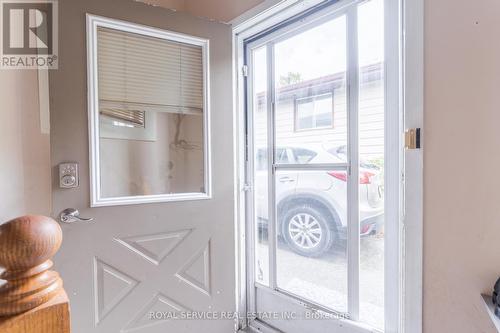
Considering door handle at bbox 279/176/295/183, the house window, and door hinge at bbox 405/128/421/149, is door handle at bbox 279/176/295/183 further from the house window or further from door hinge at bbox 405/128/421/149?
door hinge at bbox 405/128/421/149

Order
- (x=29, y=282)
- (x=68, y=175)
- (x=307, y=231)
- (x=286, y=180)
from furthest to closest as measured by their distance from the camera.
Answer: (x=286, y=180) → (x=307, y=231) → (x=68, y=175) → (x=29, y=282)

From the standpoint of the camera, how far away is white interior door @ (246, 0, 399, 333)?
1.37 m

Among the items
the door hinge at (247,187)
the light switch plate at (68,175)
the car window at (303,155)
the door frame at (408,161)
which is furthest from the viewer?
the door hinge at (247,187)

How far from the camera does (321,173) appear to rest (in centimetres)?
160

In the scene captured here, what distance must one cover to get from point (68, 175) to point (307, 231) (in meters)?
1.34

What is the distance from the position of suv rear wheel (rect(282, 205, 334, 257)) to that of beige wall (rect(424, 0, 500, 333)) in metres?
0.62

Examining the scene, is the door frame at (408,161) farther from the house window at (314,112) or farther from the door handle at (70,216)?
the door handle at (70,216)

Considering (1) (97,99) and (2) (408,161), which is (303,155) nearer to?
(2) (408,161)
